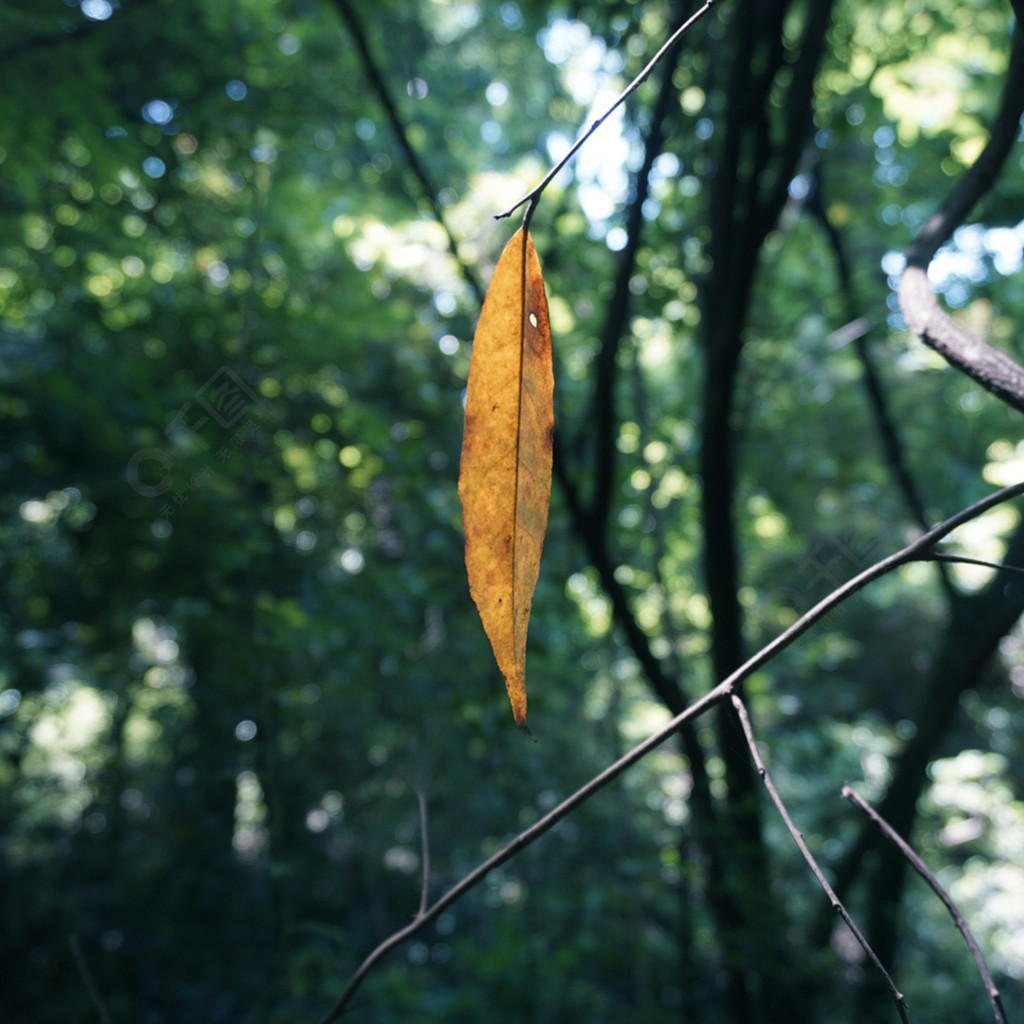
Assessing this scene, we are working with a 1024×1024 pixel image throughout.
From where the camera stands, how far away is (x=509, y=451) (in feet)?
0.99

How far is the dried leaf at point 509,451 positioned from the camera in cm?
29

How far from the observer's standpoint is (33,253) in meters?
1.83

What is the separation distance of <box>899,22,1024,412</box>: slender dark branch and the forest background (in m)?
0.45

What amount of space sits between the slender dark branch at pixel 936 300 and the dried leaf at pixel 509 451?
237 millimetres

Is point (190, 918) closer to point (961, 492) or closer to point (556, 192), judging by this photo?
point (556, 192)

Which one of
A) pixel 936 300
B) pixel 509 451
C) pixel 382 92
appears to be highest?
pixel 382 92

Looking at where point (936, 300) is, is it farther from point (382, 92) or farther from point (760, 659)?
point (382, 92)

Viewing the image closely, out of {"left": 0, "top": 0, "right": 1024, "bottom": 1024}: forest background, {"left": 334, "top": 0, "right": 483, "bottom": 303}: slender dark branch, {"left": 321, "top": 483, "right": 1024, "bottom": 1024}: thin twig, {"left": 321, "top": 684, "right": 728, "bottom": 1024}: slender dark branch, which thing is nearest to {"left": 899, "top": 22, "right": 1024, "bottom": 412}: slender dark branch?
{"left": 321, "top": 483, "right": 1024, "bottom": 1024}: thin twig

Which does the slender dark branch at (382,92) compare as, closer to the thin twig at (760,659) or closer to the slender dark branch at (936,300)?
the slender dark branch at (936,300)

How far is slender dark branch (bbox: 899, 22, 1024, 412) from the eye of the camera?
375 millimetres

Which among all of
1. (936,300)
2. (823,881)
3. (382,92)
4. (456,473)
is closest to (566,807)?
(823,881)

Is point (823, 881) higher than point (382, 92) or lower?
lower

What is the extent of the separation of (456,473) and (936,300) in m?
1.21

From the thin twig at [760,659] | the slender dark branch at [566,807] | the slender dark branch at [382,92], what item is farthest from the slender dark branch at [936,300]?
the slender dark branch at [382,92]
